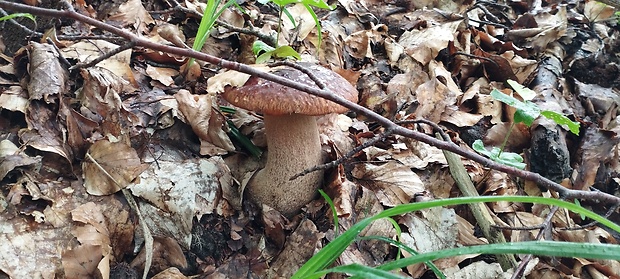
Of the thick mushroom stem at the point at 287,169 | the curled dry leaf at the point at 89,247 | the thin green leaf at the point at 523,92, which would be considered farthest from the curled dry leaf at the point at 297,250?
the thin green leaf at the point at 523,92

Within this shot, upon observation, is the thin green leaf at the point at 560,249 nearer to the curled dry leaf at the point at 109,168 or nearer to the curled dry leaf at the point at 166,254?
the curled dry leaf at the point at 166,254

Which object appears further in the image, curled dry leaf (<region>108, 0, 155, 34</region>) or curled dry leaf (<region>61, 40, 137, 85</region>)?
curled dry leaf (<region>108, 0, 155, 34</region>)

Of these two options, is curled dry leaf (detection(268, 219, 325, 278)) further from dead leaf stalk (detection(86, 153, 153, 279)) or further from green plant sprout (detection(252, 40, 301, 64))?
green plant sprout (detection(252, 40, 301, 64))

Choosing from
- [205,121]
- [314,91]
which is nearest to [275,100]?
[314,91]

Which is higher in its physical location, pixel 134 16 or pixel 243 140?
pixel 134 16

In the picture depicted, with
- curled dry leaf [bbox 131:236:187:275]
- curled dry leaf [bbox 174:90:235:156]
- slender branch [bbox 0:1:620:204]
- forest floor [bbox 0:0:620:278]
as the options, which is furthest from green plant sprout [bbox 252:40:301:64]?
curled dry leaf [bbox 131:236:187:275]

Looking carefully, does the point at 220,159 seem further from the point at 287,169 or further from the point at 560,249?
the point at 560,249
